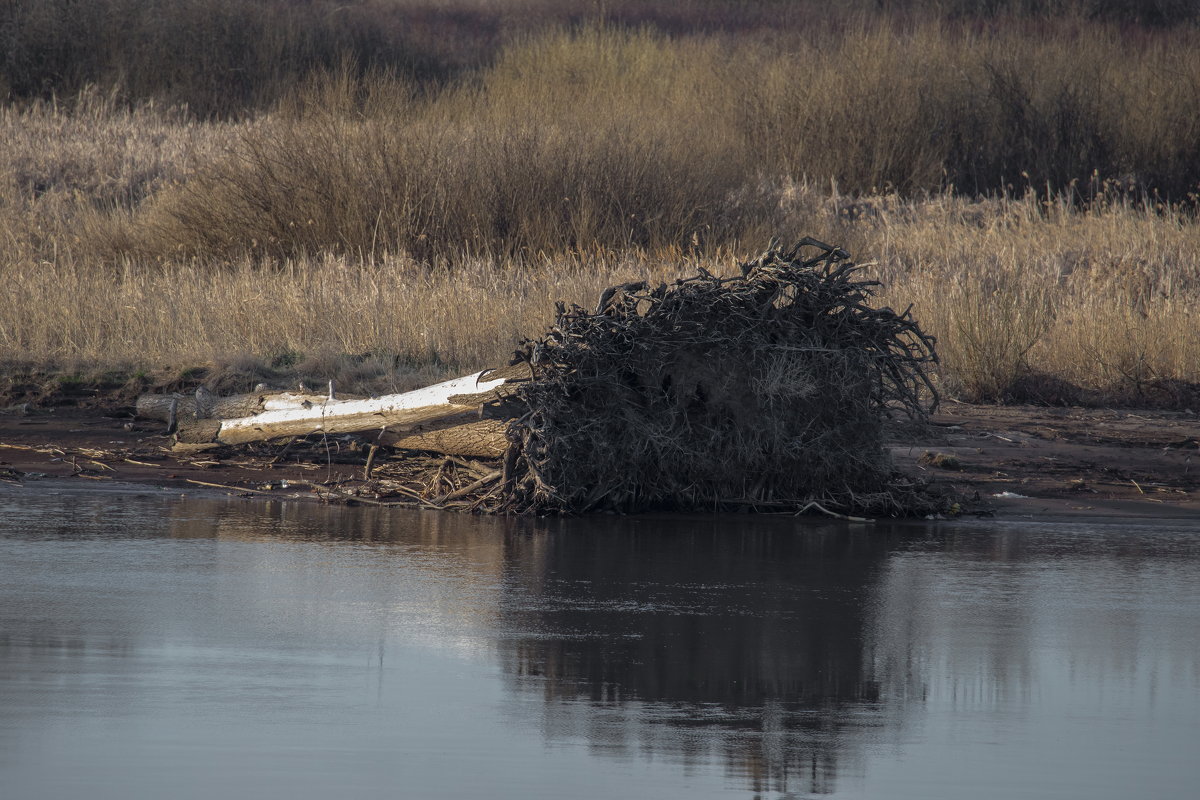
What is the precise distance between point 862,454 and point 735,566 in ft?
6.26

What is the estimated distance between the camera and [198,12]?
1378 inches

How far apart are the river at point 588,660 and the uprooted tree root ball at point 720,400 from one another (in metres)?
0.52

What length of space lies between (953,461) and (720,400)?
2219mm

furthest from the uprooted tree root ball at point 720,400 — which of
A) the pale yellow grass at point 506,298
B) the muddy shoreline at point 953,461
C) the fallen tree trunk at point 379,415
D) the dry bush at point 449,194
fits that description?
the dry bush at point 449,194

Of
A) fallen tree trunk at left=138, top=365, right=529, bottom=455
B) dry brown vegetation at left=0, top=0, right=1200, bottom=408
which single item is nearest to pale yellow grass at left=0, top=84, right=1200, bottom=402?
dry brown vegetation at left=0, top=0, right=1200, bottom=408

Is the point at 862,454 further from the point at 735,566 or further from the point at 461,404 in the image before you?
the point at 461,404

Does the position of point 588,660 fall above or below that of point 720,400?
below

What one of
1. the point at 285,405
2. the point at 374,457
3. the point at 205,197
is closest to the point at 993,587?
the point at 374,457

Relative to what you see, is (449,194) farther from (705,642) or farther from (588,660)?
(588,660)

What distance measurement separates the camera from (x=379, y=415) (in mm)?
9781

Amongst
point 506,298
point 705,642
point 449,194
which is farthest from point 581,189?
point 705,642

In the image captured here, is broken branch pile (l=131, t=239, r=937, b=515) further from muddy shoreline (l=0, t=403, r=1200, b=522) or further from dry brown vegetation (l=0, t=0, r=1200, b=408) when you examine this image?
dry brown vegetation (l=0, t=0, r=1200, b=408)

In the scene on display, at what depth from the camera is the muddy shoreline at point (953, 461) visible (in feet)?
31.3

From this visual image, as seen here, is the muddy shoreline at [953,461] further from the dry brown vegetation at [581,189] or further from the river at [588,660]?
the dry brown vegetation at [581,189]
